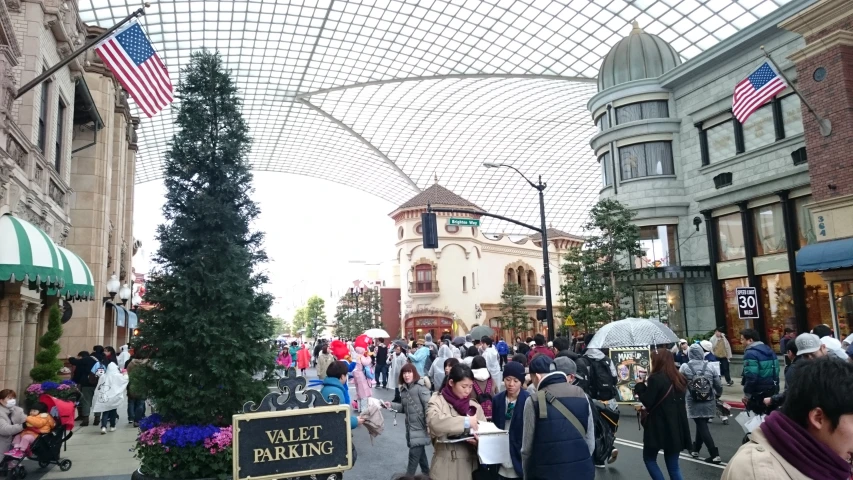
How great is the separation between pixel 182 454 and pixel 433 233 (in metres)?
15.9

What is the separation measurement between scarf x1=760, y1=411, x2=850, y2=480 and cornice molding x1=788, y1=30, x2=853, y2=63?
19.4m

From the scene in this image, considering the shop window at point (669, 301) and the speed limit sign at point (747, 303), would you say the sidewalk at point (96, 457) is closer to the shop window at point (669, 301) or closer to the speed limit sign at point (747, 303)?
the speed limit sign at point (747, 303)

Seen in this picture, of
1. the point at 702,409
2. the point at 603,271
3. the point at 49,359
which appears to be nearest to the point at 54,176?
the point at 49,359

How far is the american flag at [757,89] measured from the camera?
17.8m

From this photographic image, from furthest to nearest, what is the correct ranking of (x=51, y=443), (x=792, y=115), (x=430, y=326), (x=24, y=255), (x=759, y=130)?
1. (x=430, y=326)
2. (x=759, y=130)
3. (x=792, y=115)
4. (x=24, y=255)
5. (x=51, y=443)

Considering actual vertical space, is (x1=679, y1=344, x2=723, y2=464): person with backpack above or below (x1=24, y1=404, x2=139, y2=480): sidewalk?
above

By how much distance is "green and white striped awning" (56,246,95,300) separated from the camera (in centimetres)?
1301

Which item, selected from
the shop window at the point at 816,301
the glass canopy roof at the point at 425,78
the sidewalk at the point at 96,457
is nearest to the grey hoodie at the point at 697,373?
the sidewalk at the point at 96,457

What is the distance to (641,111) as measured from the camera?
27.7 metres

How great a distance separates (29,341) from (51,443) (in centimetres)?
619

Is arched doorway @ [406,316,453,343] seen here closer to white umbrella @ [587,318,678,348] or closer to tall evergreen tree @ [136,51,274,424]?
white umbrella @ [587,318,678,348]

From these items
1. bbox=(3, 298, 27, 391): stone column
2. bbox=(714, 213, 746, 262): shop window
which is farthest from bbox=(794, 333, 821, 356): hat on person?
bbox=(714, 213, 746, 262): shop window

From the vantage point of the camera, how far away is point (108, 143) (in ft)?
73.0

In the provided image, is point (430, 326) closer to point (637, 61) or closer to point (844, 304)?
point (637, 61)
